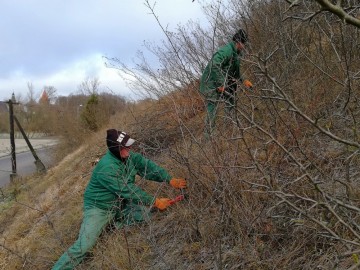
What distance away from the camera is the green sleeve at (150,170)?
15.6 feet

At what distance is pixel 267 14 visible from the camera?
6293mm

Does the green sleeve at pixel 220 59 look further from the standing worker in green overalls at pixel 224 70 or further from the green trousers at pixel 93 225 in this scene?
the green trousers at pixel 93 225

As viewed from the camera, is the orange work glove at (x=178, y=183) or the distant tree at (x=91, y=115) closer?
the orange work glove at (x=178, y=183)

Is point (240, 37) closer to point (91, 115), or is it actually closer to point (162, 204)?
point (162, 204)

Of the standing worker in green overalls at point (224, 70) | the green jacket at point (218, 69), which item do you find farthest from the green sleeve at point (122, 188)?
the green jacket at point (218, 69)

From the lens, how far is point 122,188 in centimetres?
439

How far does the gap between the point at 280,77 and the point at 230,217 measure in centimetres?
230

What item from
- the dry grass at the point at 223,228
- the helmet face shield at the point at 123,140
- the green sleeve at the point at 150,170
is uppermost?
the helmet face shield at the point at 123,140

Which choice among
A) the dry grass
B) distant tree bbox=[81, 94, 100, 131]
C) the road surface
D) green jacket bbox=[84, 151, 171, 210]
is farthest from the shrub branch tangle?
distant tree bbox=[81, 94, 100, 131]

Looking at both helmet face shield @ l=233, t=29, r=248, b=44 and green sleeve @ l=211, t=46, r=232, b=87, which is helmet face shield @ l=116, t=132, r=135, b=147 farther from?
helmet face shield @ l=233, t=29, r=248, b=44

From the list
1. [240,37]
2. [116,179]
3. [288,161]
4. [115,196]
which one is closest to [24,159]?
[240,37]

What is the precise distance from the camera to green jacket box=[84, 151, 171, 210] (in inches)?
180

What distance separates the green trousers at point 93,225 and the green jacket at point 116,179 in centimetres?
9

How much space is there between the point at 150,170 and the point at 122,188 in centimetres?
55
